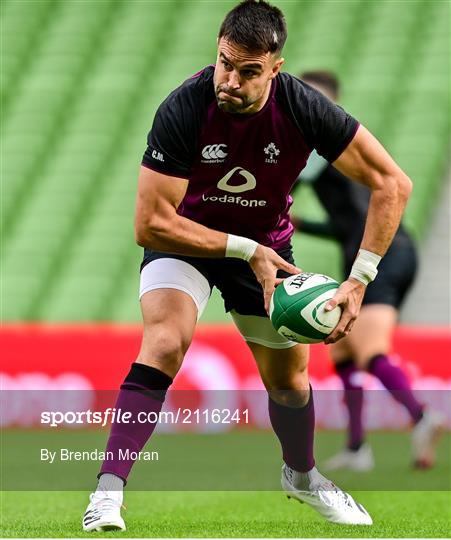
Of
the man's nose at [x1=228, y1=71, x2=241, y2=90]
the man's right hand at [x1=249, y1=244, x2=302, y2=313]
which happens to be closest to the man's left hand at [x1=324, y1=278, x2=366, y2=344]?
the man's right hand at [x1=249, y1=244, x2=302, y2=313]

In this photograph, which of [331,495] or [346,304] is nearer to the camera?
[346,304]

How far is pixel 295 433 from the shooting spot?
4738 mm

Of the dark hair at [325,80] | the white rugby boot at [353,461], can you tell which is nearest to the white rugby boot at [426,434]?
the white rugby boot at [353,461]

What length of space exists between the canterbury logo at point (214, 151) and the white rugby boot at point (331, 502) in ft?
4.38

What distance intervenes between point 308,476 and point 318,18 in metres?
11.7

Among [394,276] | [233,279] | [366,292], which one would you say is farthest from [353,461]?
[233,279]

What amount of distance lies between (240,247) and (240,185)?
9.1 inches

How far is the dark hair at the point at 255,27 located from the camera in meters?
4.00

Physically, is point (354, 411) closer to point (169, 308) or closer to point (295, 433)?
point (295, 433)

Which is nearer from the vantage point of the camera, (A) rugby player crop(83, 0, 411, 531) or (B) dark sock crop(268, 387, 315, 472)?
(A) rugby player crop(83, 0, 411, 531)

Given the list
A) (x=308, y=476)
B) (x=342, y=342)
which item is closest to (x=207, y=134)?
(x=308, y=476)

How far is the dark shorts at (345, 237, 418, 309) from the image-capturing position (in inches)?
277

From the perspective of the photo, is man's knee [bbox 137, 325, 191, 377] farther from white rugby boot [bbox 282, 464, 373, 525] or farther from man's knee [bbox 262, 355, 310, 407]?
white rugby boot [bbox 282, 464, 373, 525]

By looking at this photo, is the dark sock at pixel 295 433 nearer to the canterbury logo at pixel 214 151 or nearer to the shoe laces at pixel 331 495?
the shoe laces at pixel 331 495
